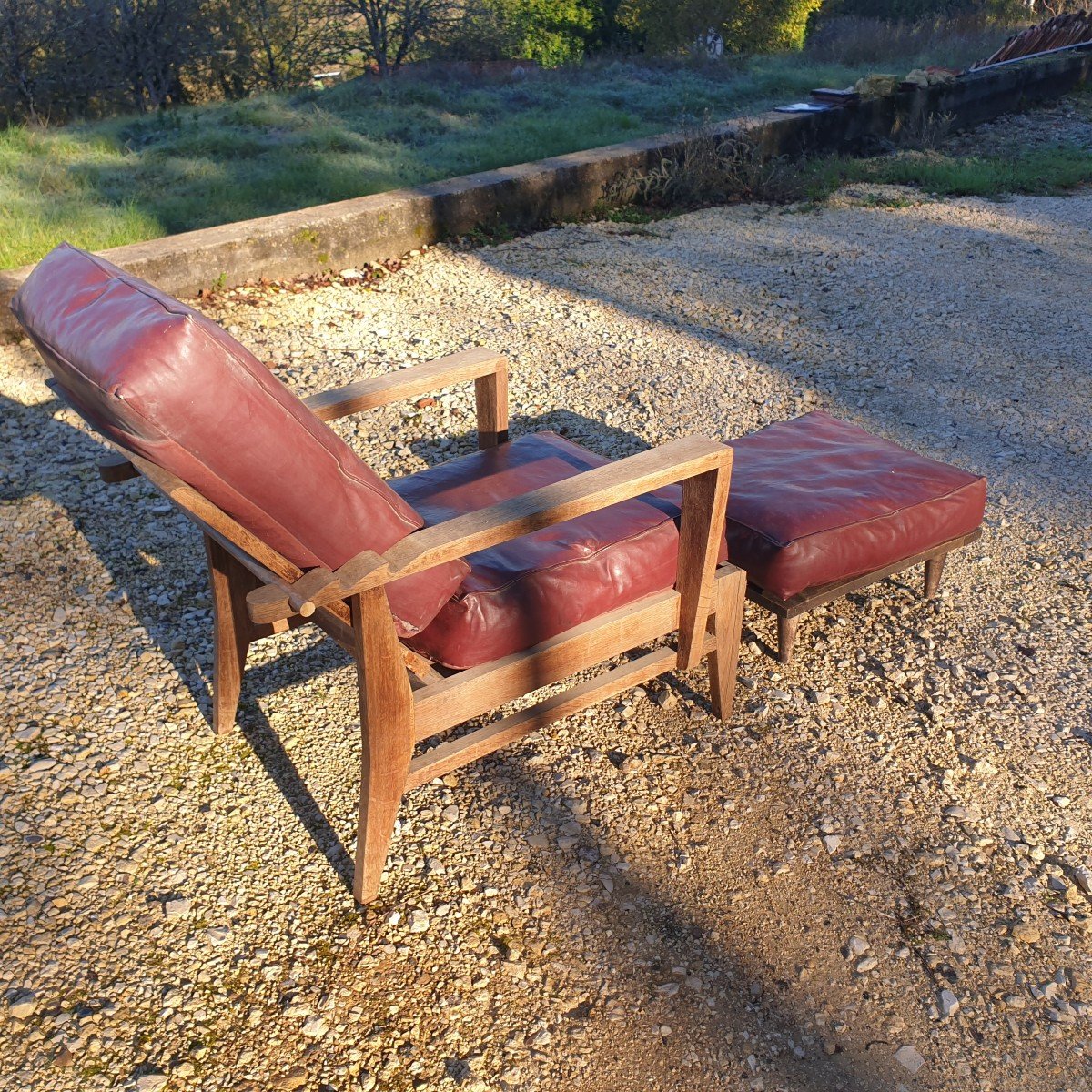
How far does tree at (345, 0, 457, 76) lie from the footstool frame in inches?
531

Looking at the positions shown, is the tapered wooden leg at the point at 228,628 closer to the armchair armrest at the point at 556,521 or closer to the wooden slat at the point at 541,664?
the armchair armrest at the point at 556,521

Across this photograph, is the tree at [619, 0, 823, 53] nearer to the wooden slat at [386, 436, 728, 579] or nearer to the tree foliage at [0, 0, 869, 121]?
the tree foliage at [0, 0, 869, 121]

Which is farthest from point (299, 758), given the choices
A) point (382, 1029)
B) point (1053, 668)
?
point (1053, 668)

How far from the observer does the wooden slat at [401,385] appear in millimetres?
2838

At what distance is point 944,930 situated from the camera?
2342 millimetres

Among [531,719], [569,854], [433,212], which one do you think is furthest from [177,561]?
[433,212]

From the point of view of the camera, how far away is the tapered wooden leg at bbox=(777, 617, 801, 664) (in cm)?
305

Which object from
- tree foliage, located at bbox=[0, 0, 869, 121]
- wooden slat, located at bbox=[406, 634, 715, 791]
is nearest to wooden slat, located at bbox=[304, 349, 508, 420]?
wooden slat, located at bbox=[406, 634, 715, 791]

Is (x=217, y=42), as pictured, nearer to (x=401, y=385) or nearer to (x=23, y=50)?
(x=23, y=50)

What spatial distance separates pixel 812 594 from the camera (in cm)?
296

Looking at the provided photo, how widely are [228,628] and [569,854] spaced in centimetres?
103

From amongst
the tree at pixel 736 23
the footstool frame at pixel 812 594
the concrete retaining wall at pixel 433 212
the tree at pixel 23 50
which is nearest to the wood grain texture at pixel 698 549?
the footstool frame at pixel 812 594

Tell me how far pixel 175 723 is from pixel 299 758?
380 millimetres

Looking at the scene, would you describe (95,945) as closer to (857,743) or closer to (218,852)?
(218,852)
